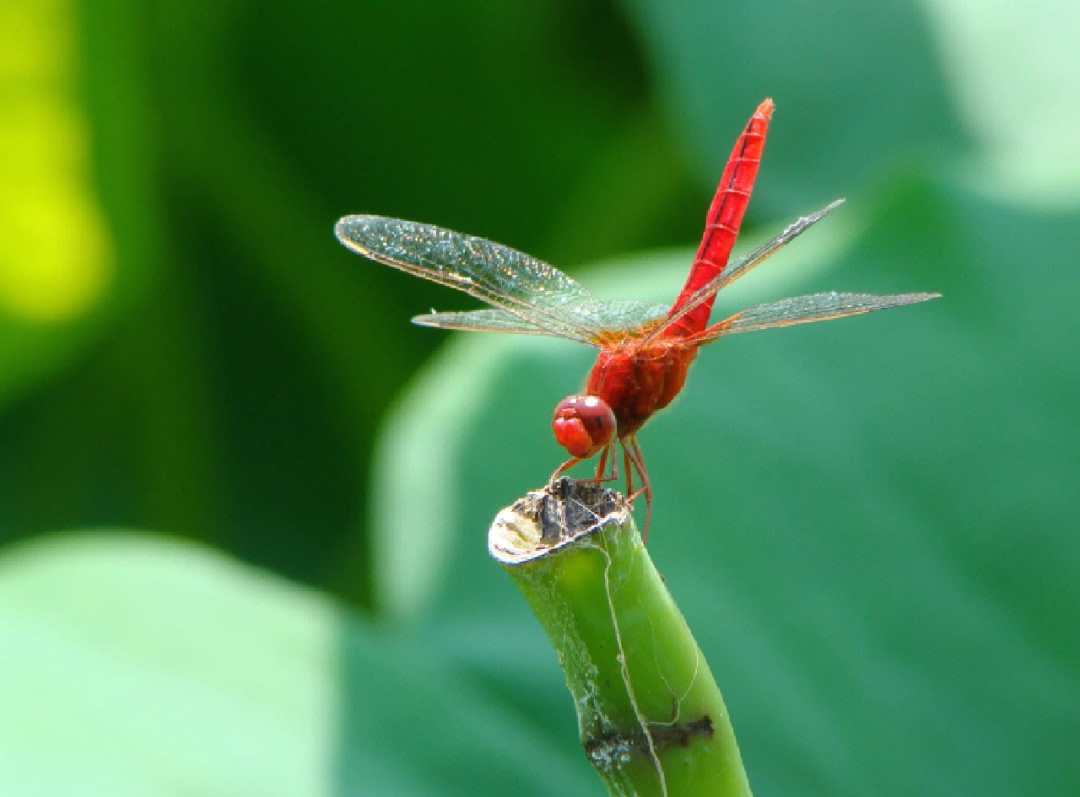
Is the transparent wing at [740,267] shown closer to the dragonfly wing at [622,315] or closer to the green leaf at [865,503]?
the dragonfly wing at [622,315]

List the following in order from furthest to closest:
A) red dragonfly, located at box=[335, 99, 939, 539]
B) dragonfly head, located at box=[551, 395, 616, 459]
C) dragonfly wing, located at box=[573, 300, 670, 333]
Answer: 1. dragonfly wing, located at box=[573, 300, 670, 333]
2. red dragonfly, located at box=[335, 99, 939, 539]
3. dragonfly head, located at box=[551, 395, 616, 459]

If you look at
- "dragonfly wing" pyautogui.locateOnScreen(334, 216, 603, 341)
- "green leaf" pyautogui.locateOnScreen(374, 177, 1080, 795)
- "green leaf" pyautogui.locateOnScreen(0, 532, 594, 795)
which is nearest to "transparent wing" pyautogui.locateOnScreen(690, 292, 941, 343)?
"dragonfly wing" pyautogui.locateOnScreen(334, 216, 603, 341)

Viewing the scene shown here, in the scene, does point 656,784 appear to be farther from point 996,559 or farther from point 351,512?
point 351,512

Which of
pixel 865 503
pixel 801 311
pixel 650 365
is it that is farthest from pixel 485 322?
pixel 865 503

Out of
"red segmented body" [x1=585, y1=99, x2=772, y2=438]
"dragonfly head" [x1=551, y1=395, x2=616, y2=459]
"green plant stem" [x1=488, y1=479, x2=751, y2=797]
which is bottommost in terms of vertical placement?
"green plant stem" [x1=488, y1=479, x2=751, y2=797]

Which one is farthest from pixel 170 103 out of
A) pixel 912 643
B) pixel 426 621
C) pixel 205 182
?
pixel 912 643

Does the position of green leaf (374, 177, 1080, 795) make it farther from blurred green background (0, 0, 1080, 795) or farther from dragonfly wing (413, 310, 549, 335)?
dragonfly wing (413, 310, 549, 335)
